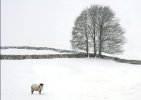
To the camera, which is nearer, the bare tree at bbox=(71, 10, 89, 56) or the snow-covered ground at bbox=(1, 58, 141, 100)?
the snow-covered ground at bbox=(1, 58, 141, 100)

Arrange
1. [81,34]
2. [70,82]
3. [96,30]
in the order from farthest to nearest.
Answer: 1. [96,30]
2. [81,34]
3. [70,82]

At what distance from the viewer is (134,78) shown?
40.3 metres

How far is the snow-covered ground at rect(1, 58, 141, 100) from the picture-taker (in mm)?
30141

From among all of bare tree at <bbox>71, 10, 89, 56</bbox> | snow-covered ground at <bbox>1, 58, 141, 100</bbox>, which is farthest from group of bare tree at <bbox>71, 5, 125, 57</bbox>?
snow-covered ground at <bbox>1, 58, 141, 100</bbox>

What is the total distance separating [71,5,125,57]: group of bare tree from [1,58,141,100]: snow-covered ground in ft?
58.7

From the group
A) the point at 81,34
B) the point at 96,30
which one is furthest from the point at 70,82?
the point at 96,30

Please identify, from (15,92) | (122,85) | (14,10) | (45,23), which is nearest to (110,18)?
(122,85)

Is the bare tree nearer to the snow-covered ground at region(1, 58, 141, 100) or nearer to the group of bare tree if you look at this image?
the group of bare tree

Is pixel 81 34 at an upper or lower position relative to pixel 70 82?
upper

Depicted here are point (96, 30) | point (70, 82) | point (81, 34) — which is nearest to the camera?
point (70, 82)

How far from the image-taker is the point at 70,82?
3825 cm

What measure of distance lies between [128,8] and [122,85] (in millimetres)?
88543

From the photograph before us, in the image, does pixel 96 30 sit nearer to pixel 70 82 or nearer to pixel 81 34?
pixel 81 34

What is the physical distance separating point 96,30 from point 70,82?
3176cm
